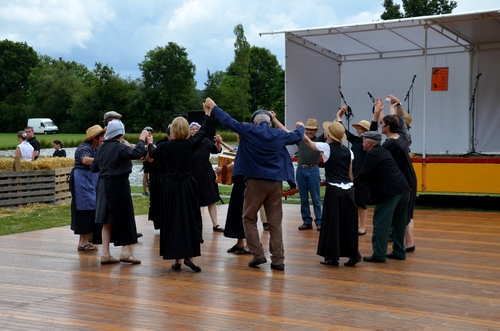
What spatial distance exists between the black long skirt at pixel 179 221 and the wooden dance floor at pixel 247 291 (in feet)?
0.93

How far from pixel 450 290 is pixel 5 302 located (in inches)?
168

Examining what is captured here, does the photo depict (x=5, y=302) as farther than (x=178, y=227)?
No

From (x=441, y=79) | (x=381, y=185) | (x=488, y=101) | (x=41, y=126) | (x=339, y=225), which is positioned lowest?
(x=339, y=225)

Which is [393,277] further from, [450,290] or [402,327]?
[402,327]

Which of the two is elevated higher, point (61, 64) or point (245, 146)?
point (61, 64)

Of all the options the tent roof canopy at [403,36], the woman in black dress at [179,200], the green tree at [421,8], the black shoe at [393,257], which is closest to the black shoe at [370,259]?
the black shoe at [393,257]

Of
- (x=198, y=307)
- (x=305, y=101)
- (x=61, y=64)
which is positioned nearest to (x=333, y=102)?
(x=305, y=101)

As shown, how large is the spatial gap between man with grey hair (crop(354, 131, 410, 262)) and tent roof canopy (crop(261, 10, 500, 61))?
615 cm

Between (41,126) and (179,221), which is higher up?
(41,126)

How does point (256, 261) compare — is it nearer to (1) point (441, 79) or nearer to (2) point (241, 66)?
(1) point (441, 79)

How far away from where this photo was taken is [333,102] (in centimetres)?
1756

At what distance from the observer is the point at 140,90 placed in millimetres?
75375

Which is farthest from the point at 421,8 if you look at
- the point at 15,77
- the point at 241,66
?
A: the point at 15,77

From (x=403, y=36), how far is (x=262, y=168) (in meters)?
9.48
